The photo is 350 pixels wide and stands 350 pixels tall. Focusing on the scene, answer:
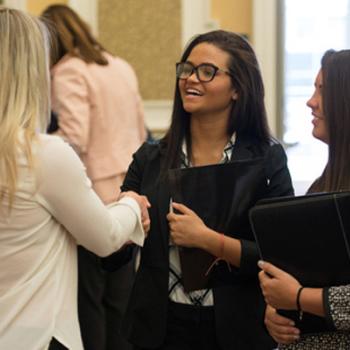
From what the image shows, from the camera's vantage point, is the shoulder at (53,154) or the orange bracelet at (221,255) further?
the orange bracelet at (221,255)

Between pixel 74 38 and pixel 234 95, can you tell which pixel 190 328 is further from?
pixel 74 38

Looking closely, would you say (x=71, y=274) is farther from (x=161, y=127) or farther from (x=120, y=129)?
(x=161, y=127)

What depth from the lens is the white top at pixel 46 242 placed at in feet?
5.61

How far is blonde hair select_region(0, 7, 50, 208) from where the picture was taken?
1.70 meters

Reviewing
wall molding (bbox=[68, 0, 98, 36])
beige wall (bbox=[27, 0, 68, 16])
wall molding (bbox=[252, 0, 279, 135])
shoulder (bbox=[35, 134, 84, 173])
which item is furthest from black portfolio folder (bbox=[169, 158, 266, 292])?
beige wall (bbox=[27, 0, 68, 16])

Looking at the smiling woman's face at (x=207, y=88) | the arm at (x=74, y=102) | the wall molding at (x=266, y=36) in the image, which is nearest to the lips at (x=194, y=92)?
the smiling woman's face at (x=207, y=88)

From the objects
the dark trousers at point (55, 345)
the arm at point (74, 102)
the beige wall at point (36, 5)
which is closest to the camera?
the dark trousers at point (55, 345)

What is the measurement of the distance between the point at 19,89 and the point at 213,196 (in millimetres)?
617

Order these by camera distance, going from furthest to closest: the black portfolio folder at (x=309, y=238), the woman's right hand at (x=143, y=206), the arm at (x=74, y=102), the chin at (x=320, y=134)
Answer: the arm at (x=74, y=102)
the woman's right hand at (x=143, y=206)
the chin at (x=320, y=134)
the black portfolio folder at (x=309, y=238)

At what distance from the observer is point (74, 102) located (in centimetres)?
344

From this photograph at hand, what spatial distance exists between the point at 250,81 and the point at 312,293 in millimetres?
765

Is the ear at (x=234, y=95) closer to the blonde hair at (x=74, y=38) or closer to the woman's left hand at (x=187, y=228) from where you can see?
the woman's left hand at (x=187, y=228)

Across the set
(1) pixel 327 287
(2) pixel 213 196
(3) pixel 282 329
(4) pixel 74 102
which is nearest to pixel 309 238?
(1) pixel 327 287

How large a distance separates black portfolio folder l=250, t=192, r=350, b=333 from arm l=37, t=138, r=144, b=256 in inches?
13.5
